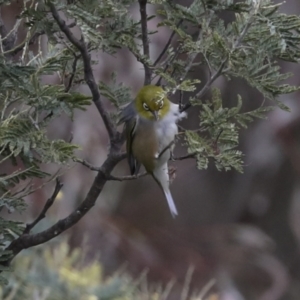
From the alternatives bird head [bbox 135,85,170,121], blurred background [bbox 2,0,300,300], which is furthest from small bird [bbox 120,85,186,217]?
blurred background [bbox 2,0,300,300]

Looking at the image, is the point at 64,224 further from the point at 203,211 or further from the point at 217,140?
the point at 203,211

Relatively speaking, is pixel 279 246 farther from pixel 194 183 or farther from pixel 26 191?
pixel 26 191

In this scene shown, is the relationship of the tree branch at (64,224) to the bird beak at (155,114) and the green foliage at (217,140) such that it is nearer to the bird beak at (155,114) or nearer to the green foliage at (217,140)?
the green foliage at (217,140)

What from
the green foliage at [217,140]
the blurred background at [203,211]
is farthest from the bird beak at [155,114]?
the blurred background at [203,211]

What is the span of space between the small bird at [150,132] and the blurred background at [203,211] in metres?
2.12

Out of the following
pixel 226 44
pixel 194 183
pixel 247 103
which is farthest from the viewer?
pixel 194 183

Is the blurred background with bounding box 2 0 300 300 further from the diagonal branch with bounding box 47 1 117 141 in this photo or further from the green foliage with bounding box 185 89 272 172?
the green foliage with bounding box 185 89 272 172

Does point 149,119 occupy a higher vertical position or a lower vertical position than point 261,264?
higher

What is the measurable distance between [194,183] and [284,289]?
1.03 meters

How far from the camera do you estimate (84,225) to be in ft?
14.7

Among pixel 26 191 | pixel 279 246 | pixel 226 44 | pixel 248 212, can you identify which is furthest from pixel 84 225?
pixel 226 44

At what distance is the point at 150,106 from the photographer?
1748 mm

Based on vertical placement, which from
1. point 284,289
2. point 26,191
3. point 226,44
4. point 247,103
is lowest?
point 284,289

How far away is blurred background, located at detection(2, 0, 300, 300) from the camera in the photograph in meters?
4.34
